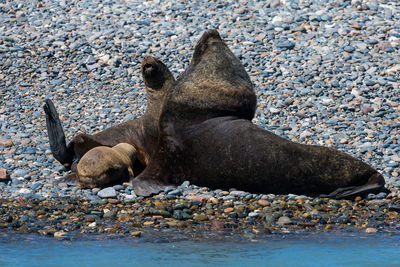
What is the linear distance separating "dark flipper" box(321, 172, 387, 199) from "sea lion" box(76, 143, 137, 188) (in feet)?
7.97

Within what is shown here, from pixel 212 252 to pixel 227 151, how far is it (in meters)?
2.60

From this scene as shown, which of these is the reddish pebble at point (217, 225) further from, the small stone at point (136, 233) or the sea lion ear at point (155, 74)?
the sea lion ear at point (155, 74)

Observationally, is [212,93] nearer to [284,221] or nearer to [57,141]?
[57,141]

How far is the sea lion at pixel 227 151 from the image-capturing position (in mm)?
7168

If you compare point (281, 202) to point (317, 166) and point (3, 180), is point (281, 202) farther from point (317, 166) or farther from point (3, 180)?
point (3, 180)

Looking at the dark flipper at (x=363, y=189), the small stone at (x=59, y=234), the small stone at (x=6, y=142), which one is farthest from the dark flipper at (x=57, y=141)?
the dark flipper at (x=363, y=189)

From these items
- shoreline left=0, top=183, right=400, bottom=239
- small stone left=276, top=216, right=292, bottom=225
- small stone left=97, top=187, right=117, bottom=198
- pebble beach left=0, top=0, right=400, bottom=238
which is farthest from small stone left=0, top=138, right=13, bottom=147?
small stone left=276, top=216, right=292, bottom=225

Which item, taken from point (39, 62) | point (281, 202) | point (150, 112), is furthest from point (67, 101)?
point (281, 202)

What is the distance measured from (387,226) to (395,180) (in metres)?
1.76

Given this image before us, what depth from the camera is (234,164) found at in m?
7.43

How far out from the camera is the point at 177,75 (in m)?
12.4

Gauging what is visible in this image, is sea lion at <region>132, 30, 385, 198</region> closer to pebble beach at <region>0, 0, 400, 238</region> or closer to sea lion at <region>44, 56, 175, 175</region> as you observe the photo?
pebble beach at <region>0, 0, 400, 238</region>

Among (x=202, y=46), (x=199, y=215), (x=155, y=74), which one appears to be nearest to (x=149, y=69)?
A: (x=155, y=74)

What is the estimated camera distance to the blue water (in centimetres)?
475
